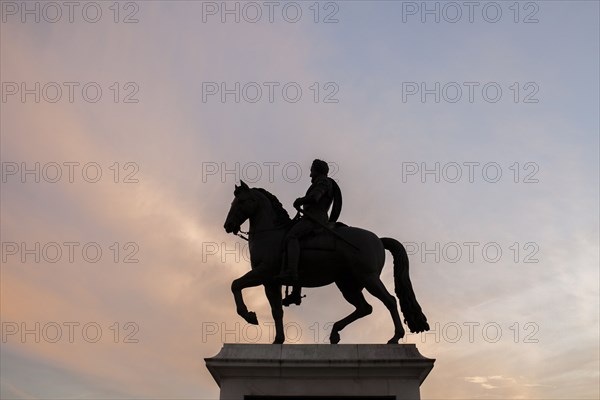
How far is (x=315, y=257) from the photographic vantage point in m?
14.1

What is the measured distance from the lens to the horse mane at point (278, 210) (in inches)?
580

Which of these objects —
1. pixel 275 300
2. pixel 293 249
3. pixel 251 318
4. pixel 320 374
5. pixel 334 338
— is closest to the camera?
pixel 320 374

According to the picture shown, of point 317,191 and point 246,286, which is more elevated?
point 317,191

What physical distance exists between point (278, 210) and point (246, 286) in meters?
1.73

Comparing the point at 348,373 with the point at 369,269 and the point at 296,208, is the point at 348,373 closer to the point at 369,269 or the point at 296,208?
the point at 369,269

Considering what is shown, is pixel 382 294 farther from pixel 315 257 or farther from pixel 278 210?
pixel 278 210

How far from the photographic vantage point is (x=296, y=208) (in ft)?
47.2

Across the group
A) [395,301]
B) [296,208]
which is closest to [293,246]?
[296,208]

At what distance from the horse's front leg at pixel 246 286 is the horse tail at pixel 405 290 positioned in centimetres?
252

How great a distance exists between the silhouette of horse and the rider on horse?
0.80ft

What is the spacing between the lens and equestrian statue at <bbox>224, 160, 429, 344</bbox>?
13914 millimetres

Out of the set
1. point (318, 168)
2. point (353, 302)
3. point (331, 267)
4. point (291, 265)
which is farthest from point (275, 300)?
point (318, 168)

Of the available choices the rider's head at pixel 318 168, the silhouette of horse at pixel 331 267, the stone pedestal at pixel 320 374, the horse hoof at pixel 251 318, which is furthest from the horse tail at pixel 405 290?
the horse hoof at pixel 251 318

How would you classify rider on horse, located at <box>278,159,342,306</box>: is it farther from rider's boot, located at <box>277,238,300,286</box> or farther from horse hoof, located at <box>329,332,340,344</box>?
horse hoof, located at <box>329,332,340,344</box>
